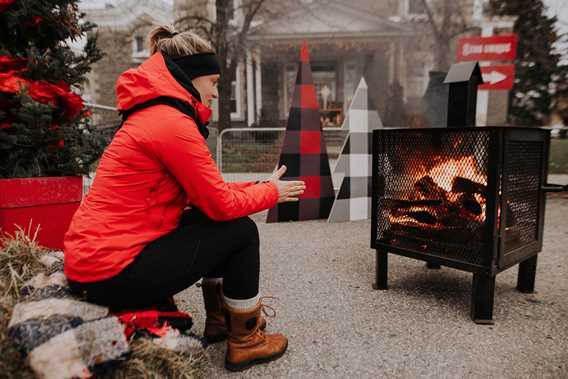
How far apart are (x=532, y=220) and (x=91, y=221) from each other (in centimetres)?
248

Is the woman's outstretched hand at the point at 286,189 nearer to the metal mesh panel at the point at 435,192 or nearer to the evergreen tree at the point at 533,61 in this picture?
the metal mesh panel at the point at 435,192

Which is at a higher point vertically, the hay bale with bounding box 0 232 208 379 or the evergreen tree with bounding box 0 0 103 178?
the evergreen tree with bounding box 0 0 103 178

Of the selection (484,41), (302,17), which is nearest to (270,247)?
(484,41)

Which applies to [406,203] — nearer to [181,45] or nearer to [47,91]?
[181,45]

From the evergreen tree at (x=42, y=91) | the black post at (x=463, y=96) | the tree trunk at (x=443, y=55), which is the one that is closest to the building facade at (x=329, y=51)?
the tree trunk at (x=443, y=55)

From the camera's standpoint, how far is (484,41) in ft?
32.4

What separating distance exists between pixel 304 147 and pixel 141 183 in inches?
126

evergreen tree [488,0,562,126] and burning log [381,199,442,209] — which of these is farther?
evergreen tree [488,0,562,126]

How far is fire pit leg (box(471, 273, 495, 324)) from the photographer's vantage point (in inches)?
87.1

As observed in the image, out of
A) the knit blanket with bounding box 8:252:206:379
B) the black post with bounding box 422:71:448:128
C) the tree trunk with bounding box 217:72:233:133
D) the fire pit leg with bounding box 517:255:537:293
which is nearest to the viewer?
the knit blanket with bounding box 8:252:206:379

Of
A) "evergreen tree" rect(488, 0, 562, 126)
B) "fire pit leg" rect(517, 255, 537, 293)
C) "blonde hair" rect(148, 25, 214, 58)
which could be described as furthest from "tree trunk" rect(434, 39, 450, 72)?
"blonde hair" rect(148, 25, 214, 58)

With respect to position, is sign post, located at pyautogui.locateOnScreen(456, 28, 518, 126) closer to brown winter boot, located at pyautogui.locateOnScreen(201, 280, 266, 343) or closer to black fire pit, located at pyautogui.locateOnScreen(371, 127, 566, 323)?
black fire pit, located at pyautogui.locateOnScreen(371, 127, 566, 323)

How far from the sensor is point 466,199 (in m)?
2.28

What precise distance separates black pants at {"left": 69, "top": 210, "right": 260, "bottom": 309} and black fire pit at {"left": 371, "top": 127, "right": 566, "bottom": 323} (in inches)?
44.8
